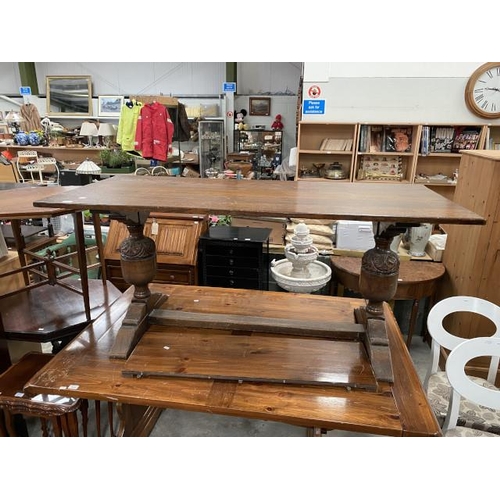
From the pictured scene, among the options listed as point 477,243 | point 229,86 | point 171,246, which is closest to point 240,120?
point 229,86

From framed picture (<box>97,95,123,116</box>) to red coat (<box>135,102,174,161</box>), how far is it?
3393mm

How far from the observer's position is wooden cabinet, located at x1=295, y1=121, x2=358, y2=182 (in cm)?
453

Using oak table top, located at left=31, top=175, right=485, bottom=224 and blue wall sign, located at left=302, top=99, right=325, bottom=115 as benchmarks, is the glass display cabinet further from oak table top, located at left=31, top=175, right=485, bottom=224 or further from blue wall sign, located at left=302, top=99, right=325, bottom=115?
oak table top, located at left=31, top=175, right=485, bottom=224

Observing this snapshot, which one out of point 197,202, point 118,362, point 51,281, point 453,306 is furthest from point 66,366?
point 453,306

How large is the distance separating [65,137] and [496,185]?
24.3 feet

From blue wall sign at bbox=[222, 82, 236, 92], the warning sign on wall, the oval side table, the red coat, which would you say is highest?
blue wall sign at bbox=[222, 82, 236, 92]

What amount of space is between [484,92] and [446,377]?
3622 millimetres

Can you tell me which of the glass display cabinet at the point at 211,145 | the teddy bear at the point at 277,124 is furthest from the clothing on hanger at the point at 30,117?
the teddy bear at the point at 277,124

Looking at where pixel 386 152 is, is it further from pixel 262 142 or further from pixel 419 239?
pixel 262 142

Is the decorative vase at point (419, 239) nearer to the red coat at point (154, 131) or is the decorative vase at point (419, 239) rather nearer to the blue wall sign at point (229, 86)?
the red coat at point (154, 131)

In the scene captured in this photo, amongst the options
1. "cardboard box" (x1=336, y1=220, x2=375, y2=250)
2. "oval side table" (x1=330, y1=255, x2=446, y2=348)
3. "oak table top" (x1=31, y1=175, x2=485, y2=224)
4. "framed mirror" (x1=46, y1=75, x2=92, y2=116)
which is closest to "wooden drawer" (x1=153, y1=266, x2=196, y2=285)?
"oval side table" (x1=330, y1=255, x2=446, y2=348)

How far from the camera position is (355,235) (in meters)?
3.20

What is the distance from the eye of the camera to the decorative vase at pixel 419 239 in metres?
3.12

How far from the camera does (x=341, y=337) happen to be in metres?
1.49
